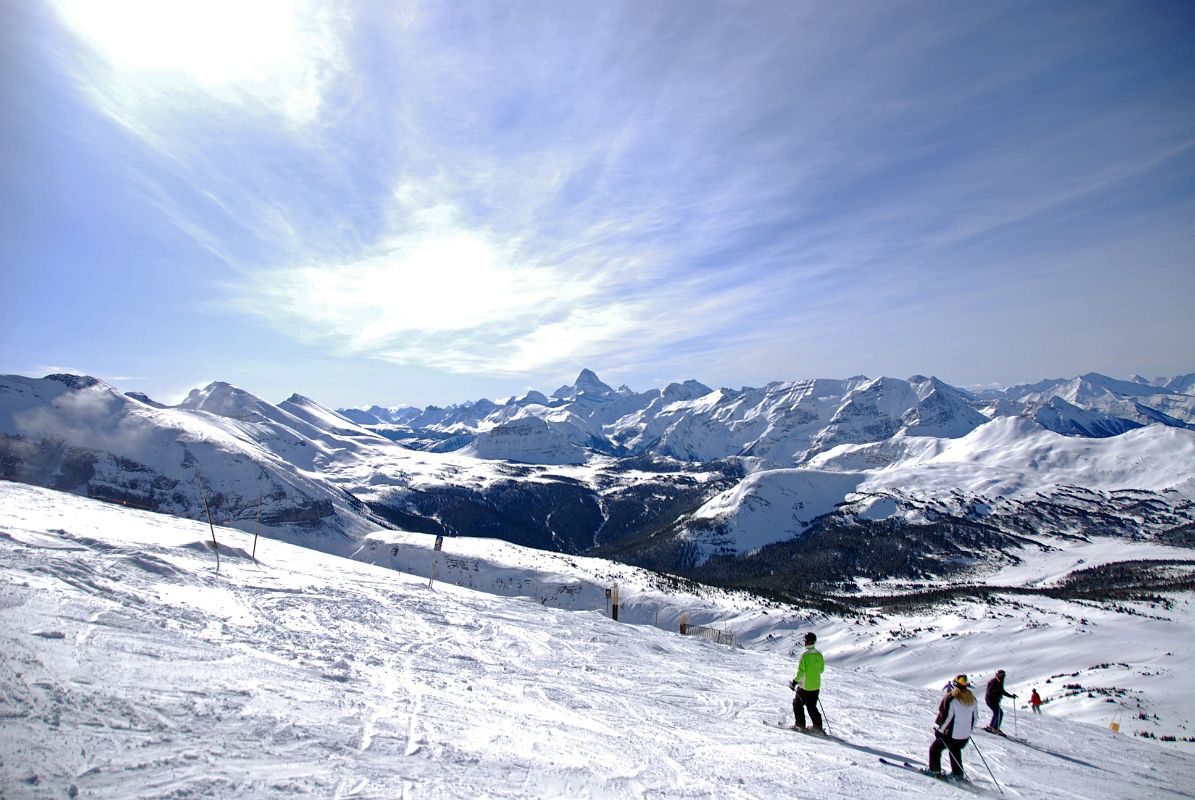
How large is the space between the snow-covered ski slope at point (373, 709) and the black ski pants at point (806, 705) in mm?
614

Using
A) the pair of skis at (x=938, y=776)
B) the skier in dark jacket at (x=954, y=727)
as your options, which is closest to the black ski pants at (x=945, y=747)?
the skier in dark jacket at (x=954, y=727)

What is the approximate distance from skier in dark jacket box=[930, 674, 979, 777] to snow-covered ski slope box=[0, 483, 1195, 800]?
2.53ft

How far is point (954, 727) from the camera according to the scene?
10797 millimetres

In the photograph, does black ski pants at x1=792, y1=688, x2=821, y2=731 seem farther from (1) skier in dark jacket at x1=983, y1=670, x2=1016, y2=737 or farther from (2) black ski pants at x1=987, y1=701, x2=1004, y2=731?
(2) black ski pants at x1=987, y1=701, x2=1004, y2=731

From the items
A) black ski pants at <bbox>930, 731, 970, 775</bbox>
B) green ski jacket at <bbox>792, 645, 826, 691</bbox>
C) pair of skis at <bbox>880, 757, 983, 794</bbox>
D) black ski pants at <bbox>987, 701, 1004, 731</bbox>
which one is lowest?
black ski pants at <bbox>987, 701, 1004, 731</bbox>

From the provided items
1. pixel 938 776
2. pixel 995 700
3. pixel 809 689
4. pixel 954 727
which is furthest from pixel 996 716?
pixel 809 689

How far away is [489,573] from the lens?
97.9m

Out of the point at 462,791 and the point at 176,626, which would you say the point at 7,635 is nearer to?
the point at 176,626

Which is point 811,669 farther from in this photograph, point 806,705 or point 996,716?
point 996,716

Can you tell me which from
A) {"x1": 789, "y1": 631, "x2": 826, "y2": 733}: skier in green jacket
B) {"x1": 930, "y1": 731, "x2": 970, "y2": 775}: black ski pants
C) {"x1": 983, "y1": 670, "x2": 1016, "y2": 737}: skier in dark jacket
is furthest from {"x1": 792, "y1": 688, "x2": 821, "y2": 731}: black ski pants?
{"x1": 983, "y1": 670, "x2": 1016, "y2": 737}: skier in dark jacket

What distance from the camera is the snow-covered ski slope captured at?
636 centimetres

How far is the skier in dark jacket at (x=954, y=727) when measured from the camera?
1077cm

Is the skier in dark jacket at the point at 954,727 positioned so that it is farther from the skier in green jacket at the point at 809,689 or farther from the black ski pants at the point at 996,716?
the black ski pants at the point at 996,716

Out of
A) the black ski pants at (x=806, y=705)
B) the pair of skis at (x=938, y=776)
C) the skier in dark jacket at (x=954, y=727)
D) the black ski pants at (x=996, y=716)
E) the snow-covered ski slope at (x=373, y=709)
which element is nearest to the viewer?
the snow-covered ski slope at (x=373, y=709)
